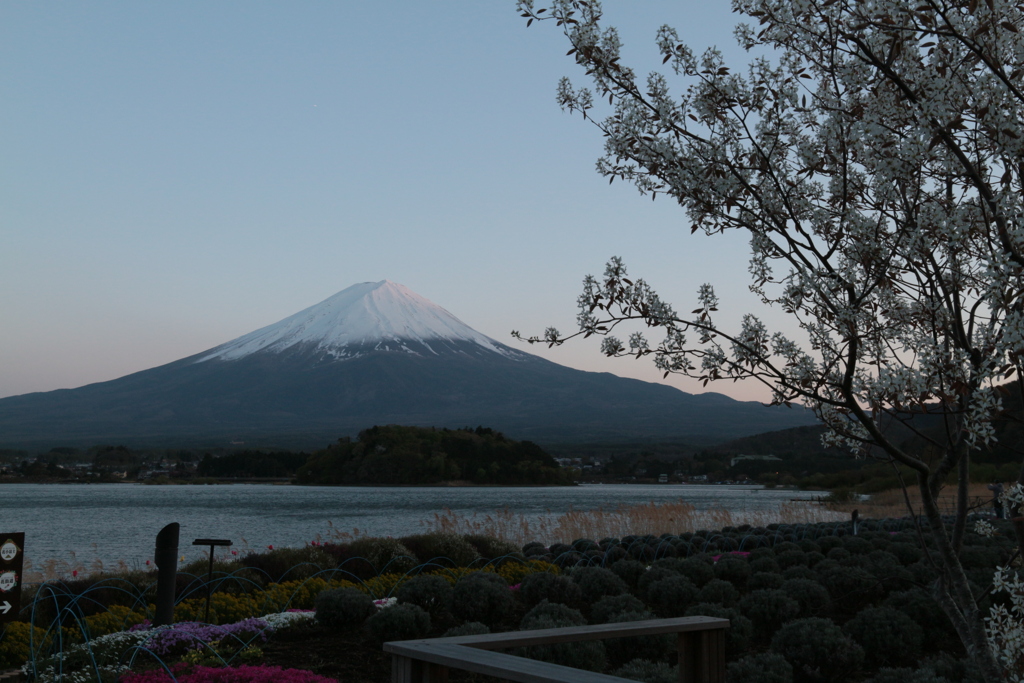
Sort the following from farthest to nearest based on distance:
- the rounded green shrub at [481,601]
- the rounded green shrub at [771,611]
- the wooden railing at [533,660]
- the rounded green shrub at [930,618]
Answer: the rounded green shrub at [481,601] < the rounded green shrub at [771,611] < the rounded green shrub at [930,618] < the wooden railing at [533,660]

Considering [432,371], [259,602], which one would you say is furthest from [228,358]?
[259,602]

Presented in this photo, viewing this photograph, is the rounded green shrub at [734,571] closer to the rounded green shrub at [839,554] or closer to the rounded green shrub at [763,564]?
the rounded green shrub at [763,564]

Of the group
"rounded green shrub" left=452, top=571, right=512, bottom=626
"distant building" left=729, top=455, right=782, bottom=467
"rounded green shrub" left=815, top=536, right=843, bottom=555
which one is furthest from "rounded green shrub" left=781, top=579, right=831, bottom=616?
"distant building" left=729, top=455, right=782, bottom=467

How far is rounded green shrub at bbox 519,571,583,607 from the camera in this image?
24.2 ft

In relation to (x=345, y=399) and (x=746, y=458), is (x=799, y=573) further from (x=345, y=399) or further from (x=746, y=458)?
(x=345, y=399)

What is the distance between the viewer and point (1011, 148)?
2.67 m

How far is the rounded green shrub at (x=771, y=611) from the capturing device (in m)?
6.60

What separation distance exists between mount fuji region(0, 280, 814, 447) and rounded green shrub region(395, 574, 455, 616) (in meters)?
96.5

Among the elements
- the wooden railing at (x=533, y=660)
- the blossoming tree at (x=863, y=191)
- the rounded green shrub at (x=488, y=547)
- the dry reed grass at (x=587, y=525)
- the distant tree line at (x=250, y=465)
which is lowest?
the distant tree line at (x=250, y=465)

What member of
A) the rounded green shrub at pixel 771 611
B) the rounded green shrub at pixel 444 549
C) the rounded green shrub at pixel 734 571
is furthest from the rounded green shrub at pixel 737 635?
the rounded green shrub at pixel 444 549

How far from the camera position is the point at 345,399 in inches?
5059

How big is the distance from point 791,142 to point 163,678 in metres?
4.21

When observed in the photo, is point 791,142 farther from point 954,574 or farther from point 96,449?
point 96,449

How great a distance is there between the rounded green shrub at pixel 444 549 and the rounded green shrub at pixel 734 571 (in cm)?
297
